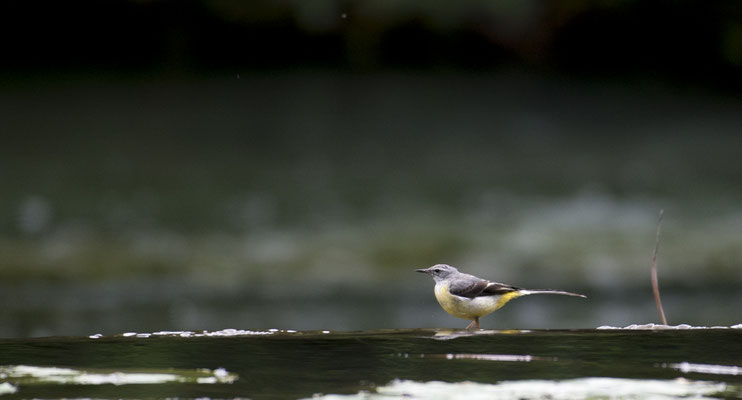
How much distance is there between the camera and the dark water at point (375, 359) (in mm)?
3562

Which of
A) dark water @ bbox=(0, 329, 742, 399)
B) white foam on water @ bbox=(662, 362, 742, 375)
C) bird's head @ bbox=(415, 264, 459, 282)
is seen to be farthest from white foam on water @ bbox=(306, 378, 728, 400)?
bird's head @ bbox=(415, 264, 459, 282)

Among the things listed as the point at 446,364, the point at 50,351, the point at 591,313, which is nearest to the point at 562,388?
the point at 446,364

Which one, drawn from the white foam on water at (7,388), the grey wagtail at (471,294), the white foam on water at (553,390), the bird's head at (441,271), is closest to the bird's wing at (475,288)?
the grey wagtail at (471,294)

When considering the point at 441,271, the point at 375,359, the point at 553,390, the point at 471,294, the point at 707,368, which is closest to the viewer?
the point at 553,390

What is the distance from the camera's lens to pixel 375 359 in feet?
13.6

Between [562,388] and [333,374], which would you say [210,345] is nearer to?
[333,374]

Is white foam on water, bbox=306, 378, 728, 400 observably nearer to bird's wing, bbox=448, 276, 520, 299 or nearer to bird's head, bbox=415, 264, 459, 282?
bird's wing, bbox=448, 276, 520, 299

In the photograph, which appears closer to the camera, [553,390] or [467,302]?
[553,390]

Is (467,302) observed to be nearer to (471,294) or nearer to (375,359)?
(471,294)

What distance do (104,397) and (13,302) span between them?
863cm

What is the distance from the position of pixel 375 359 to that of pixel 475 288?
1.50 m

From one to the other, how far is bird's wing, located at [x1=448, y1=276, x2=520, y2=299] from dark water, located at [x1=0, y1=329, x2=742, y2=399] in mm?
473

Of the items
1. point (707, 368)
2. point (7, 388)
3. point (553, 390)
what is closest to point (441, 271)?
point (707, 368)

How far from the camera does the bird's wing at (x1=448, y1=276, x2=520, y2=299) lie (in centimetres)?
554
